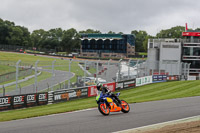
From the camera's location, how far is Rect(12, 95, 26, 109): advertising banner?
17750 mm

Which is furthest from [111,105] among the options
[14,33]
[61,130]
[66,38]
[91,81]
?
[66,38]

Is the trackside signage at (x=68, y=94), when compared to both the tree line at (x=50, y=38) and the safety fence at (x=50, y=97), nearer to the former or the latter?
the safety fence at (x=50, y=97)

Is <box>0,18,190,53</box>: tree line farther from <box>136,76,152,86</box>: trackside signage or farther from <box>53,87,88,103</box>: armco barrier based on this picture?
<box>53,87,88,103</box>: armco barrier

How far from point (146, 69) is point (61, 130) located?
85.0 feet

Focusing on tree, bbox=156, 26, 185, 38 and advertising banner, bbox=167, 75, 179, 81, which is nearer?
advertising banner, bbox=167, 75, 179, 81

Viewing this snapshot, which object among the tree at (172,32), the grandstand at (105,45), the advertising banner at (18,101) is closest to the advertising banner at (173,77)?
the advertising banner at (18,101)

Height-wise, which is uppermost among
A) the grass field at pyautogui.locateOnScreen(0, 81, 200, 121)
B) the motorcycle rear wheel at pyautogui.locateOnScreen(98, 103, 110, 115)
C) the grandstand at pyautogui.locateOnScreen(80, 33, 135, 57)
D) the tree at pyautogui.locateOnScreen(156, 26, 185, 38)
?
the tree at pyautogui.locateOnScreen(156, 26, 185, 38)

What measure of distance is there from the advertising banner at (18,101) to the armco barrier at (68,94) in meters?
2.68

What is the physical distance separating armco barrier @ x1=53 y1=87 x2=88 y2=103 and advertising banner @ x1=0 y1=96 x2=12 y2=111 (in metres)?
3.69

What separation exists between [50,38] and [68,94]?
107 meters

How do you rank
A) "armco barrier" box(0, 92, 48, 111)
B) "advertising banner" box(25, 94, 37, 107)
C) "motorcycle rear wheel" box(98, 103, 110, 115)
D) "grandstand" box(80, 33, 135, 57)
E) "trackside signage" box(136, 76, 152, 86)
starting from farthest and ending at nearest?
"grandstand" box(80, 33, 135, 57)
"trackside signage" box(136, 76, 152, 86)
"advertising banner" box(25, 94, 37, 107)
"armco barrier" box(0, 92, 48, 111)
"motorcycle rear wheel" box(98, 103, 110, 115)

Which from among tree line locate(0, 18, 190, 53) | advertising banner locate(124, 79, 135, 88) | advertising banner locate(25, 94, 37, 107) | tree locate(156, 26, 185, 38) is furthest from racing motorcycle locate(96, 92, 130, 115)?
tree locate(156, 26, 185, 38)

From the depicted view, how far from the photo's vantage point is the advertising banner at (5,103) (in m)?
17.1

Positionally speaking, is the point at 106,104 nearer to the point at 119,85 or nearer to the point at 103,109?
the point at 103,109
